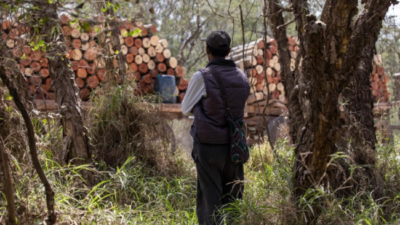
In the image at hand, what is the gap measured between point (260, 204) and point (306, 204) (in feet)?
1.27

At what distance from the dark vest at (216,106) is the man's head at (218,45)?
0.24ft

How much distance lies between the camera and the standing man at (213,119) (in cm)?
351

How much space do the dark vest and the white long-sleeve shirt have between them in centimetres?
3

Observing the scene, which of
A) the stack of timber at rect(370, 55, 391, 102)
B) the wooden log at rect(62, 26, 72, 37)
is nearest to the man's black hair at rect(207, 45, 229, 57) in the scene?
the wooden log at rect(62, 26, 72, 37)

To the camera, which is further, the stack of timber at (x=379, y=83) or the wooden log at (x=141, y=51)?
the stack of timber at (x=379, y=83)

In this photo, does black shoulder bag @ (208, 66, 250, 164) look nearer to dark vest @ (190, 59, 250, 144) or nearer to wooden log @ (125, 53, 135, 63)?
dark vest @ (190, 59, 250, 144)

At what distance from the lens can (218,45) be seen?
11.9 feet

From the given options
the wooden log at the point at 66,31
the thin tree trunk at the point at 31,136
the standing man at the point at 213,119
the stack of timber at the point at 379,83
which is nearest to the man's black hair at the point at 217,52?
the standing man at the point at 213,119

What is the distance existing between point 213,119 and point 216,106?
0.10 m

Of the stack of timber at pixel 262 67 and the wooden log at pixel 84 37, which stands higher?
the wooden log at pixel 84 37

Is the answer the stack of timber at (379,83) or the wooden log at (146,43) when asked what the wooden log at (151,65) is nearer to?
the wooden log at (146,43)

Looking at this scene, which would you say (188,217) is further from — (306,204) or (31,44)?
(31,44)

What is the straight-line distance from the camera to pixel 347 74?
3.50 metres

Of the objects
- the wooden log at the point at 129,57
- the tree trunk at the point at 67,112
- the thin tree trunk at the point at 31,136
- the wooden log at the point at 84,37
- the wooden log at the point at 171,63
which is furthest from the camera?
the wooden log at the point at 171,63
